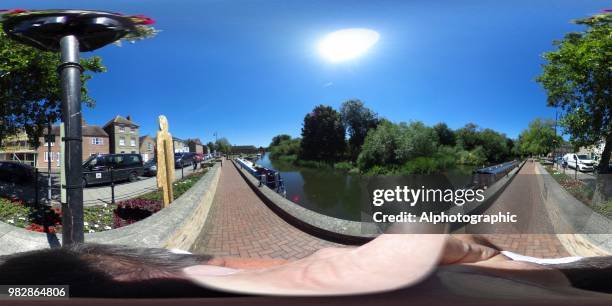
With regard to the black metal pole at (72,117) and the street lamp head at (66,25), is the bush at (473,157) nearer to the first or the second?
the street lamp head at (66,25)

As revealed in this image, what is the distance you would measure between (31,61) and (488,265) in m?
1.66

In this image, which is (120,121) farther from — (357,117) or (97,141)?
(357,117)

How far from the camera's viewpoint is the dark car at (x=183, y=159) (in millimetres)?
1115

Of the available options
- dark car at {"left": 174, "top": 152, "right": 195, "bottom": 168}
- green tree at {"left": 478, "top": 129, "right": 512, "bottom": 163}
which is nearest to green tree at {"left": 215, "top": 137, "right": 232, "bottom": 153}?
dark car at {"left": 174, "top": 152, "right": 195, "bottom": 168}

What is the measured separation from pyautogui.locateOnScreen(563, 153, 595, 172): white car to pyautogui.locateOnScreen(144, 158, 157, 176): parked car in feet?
6.19

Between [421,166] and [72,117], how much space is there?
1.26 m

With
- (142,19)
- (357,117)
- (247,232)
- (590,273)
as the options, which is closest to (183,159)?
(247,232)

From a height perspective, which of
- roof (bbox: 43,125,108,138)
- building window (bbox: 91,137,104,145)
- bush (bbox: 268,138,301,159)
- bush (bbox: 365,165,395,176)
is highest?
roof (bbox: 43,125,108,138)

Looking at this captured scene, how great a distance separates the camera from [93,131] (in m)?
0.92

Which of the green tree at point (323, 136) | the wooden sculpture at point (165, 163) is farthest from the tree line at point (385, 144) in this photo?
the wooden sculpture at point (165, 163)

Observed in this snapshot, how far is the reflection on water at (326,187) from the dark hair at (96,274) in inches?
21.9

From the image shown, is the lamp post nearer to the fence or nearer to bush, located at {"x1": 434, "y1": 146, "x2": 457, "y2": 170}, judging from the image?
the fence

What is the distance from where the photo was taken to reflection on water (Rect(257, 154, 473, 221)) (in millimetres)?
909

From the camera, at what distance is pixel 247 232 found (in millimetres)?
1050
